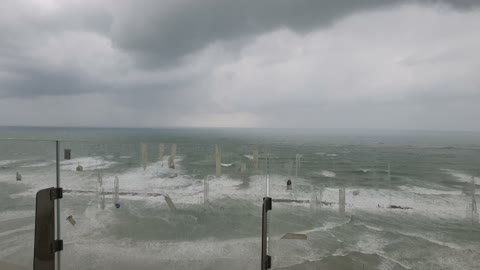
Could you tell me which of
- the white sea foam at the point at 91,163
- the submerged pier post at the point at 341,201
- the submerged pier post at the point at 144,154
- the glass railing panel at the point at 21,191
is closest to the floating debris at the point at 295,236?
the submerged pier post at the point at 341,201

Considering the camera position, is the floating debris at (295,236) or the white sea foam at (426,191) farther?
the white sea foam at (426,191)

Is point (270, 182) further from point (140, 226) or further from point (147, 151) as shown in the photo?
point (140, 226)

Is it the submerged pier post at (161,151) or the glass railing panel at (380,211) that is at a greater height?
the submerged pier post at (161,151)

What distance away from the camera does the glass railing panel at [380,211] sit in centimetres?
160

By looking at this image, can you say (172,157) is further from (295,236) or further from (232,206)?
(295,236)

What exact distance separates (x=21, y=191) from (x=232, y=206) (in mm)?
1245

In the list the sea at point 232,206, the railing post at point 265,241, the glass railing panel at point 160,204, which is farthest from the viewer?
the glass railing panel at point 160,204

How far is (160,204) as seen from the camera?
175 cm

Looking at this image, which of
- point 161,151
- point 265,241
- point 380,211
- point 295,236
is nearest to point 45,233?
point 161,151

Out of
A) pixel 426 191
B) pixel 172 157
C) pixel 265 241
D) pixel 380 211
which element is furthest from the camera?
pixel 426 191

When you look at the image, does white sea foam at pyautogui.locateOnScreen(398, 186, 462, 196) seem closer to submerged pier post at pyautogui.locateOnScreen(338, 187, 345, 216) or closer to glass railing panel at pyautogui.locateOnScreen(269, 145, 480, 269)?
glass railing panel at pyautogui.locateOnScreen(269, 145, 480, 269)

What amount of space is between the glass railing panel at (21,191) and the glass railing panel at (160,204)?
139 mm

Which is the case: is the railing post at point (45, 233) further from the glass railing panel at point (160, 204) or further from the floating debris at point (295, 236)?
the floating debris at point (295, 236)

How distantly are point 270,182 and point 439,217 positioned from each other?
1202 mm
